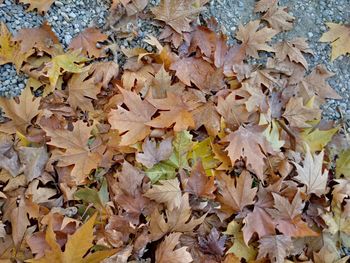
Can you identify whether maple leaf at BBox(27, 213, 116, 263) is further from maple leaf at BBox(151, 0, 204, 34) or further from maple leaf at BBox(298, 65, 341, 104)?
maple leaf at BBox(298, 65, 341, 104)

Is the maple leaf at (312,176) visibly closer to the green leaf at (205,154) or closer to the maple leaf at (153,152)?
the green leaf at (205,154)

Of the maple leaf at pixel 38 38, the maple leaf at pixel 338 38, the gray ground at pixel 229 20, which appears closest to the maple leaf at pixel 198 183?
the gray ground at pixel 229 20

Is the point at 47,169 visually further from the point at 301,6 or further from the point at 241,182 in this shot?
the point at 301,6

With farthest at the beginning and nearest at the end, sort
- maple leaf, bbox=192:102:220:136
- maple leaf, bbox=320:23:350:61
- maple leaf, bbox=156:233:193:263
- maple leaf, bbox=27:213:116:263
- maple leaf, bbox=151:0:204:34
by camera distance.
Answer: maple leaf, bbox=320:23:350:61, maple leaf, bbox=151:0:204:34, maple leaf, bbox=192:102:220:136, maple leaf, bbox=156:233:193:263, maple leaf, bbox=27:213:116:263

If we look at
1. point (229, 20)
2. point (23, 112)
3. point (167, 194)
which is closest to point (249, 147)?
point (167, 194)

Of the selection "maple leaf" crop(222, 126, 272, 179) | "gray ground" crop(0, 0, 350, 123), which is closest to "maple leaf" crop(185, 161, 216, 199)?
"maple leaf" crop(222, 126, 272, 179)

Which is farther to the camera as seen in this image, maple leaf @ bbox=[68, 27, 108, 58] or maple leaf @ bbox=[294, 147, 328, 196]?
maple leaf @ bbox=[68, 27, 108, 58]
